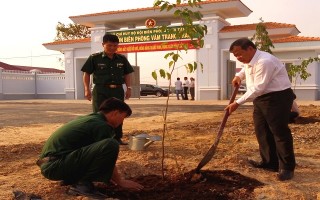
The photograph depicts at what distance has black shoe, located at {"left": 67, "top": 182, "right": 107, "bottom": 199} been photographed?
291 cm

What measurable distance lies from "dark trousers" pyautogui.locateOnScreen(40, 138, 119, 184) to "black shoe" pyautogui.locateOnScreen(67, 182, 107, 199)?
0.39ft

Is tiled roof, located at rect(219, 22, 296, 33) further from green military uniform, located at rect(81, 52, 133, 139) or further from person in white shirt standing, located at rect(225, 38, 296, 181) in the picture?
person in white shirt standing, located at rect(225, 38, 296, 181)

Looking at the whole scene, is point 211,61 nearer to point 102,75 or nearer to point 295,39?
point 295,39

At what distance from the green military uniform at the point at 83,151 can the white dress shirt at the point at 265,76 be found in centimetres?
137

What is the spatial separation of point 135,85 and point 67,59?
14.7 ft

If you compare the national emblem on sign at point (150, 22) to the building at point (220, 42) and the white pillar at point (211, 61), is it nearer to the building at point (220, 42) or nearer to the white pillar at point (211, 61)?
the building at point (220, 42)

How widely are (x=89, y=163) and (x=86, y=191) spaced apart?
293mm

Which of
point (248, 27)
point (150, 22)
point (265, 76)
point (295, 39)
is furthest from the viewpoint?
point (150, 22)

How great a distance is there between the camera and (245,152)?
475cm

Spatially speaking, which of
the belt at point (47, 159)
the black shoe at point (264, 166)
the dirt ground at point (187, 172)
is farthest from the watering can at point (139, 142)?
the belt at point (47, 159)

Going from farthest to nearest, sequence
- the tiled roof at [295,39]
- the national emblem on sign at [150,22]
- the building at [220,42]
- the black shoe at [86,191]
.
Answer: the national emblem on sign at [150,22]
the tiled roof at [295,39]
the building at [220,42]
the black shoe at [86,191]

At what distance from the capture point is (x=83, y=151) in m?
2.76

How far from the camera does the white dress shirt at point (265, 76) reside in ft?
11.0

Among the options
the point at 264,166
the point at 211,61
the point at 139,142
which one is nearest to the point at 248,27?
the point at 211,61
